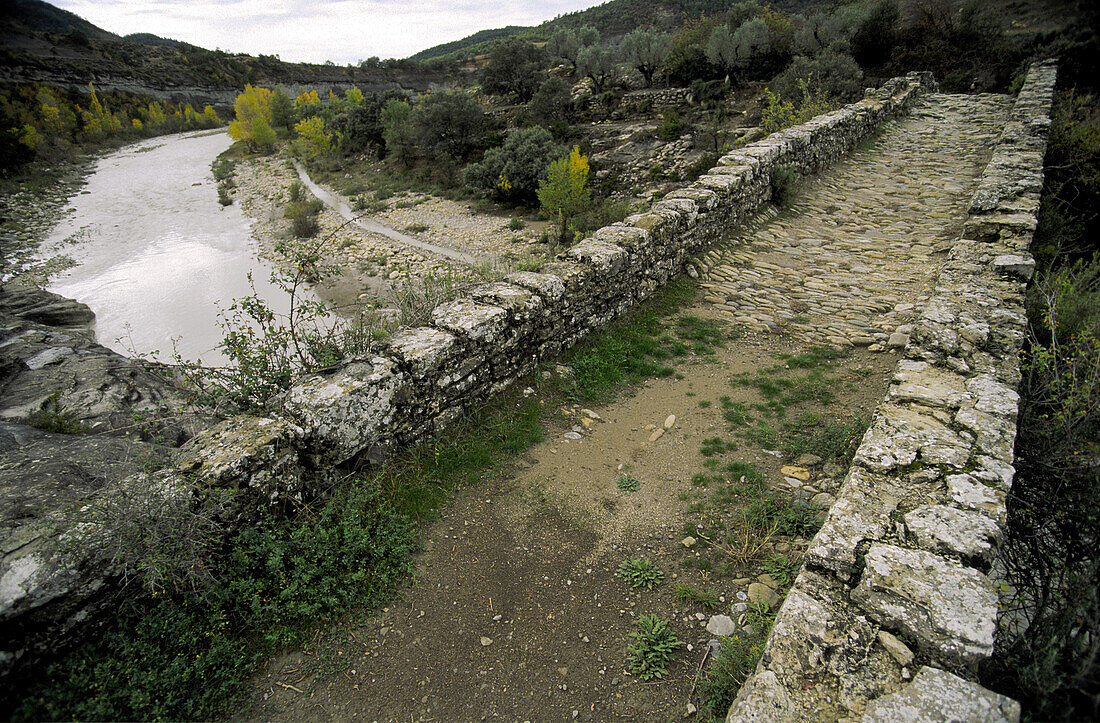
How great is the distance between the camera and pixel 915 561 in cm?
223

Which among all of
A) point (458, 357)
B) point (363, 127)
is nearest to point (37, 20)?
point (363, 127)

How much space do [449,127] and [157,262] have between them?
45.3 ft

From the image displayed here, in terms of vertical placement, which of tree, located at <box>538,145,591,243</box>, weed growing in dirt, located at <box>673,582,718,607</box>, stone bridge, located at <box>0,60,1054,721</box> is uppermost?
tree, located at <box>538,145,591,243</box>

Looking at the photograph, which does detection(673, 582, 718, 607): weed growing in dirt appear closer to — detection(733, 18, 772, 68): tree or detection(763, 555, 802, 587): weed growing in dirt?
detection(763, 555, 802, 587): weed growing in dirt

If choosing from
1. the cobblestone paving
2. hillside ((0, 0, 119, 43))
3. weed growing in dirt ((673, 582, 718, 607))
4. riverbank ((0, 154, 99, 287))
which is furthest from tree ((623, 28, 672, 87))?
hillside ((0, 0, 119, 43))

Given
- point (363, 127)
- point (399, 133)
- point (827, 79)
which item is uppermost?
point (363, 127)

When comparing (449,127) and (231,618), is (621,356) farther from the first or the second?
(449,127)

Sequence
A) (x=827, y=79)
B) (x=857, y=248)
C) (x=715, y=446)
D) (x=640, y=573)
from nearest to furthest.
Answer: (x=640, y=573) < (x=715, y=446) < (x=857, y=248) < (x=827, y=79)

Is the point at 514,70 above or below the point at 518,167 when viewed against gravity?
above

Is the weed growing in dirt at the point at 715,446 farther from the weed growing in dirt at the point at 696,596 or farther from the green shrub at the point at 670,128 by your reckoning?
the green shrub at the point at 670,128

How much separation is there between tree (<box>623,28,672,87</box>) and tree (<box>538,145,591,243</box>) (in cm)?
1516

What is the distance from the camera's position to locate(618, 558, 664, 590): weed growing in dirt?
2.95 metres

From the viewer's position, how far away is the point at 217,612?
2549 mm

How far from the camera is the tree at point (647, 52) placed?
2542 centimetres
